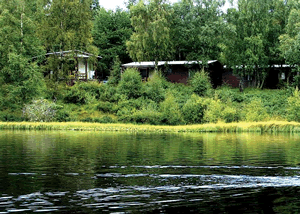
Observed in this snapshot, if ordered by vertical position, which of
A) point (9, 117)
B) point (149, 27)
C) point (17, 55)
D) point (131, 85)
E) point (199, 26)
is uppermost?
point (199, 26)

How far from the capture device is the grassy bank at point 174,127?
174 feet

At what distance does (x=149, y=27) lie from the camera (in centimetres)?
7425

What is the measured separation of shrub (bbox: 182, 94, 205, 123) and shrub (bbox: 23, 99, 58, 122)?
16.7 meters

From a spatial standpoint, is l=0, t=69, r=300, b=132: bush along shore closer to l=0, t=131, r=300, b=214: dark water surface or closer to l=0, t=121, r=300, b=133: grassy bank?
l=0, t=121, r=300, b=133: grassy bank

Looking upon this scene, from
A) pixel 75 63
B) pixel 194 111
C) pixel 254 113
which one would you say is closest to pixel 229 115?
pixel 254 113

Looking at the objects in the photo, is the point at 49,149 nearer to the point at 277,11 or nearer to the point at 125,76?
the point at 125,76

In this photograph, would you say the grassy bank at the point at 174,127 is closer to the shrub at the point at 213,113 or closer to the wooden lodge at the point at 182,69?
the shrub at the point at 213,113

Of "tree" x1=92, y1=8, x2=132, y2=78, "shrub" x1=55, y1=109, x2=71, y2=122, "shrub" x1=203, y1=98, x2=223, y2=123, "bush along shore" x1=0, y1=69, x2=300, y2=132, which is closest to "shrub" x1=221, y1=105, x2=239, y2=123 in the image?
"bush along shore" x1=0, y1=69, x2=300, y2=132

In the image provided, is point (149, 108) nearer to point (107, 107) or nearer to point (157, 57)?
point (107, 107)

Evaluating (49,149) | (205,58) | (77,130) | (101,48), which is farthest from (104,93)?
(49,149)

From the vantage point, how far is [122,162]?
2603 centimetres

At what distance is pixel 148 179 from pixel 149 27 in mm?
56265

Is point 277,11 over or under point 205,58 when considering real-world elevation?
over

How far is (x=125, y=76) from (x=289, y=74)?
28948 millimetres
